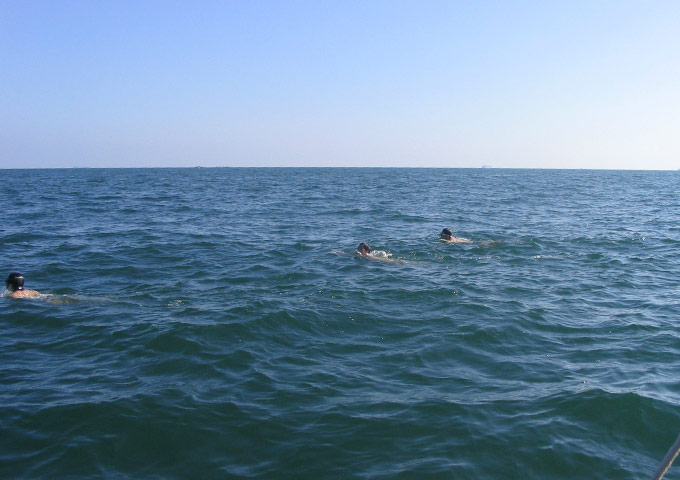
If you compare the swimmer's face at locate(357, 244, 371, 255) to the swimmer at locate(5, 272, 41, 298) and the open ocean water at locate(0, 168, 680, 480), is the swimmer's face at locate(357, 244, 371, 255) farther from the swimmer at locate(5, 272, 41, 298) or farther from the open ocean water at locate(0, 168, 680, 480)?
the swimmer at locate(5, 272, 41, 298)

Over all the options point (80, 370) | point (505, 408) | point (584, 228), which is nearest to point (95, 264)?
point (80, 370)

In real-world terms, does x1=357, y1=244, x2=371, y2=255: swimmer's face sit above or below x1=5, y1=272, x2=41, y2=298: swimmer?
above

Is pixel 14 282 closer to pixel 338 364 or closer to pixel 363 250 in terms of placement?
pixel 338 364

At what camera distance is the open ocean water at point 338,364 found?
6.21 metres

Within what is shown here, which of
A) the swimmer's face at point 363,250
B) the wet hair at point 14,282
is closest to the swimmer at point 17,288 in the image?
the wet hair at point 14,282

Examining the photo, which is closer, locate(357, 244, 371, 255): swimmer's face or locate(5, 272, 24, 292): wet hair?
locate(5, 272, 24, 292): wet hair

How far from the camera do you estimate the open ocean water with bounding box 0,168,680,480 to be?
6.21 m

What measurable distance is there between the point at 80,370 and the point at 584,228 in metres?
23.3

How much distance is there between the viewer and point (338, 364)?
877cm

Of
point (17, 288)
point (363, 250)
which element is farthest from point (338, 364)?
point (363, 250)

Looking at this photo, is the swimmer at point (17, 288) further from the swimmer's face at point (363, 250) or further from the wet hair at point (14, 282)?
the swimmer's face at point (363, 250)

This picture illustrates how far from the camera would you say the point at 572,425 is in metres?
6.86

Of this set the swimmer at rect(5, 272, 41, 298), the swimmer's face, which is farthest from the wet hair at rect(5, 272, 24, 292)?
the swimmer's face

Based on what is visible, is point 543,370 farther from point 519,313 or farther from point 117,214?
point 117,214
